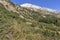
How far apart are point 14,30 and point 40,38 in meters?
1.60

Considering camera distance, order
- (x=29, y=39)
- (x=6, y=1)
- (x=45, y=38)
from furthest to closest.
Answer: (x=6, y=1) → (x=45, y=38) → (x=29, y=39)

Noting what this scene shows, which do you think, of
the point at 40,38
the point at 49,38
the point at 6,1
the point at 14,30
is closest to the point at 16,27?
the point at 14,30

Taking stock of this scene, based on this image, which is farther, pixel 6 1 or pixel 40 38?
pixel 6 1

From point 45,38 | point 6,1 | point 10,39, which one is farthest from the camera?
point 6,1

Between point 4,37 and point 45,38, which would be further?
point 45,38

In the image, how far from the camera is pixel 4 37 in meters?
11.6

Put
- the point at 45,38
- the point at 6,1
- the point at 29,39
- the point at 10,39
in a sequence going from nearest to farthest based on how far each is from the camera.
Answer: the point at 10,39 → the point at 29,39 → the point at 45,38 → the point at 6,1

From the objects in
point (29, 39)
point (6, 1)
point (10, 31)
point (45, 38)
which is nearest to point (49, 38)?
point (45, 38)

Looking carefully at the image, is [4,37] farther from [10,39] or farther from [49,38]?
[49,38]

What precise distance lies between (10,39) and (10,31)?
555 millimetres

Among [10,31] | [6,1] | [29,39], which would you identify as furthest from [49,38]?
[6,1]

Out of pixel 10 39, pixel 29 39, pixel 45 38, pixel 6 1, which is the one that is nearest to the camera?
pixel 10 39

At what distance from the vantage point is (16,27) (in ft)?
40.3

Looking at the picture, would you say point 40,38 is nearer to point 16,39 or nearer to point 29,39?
point 29,39
